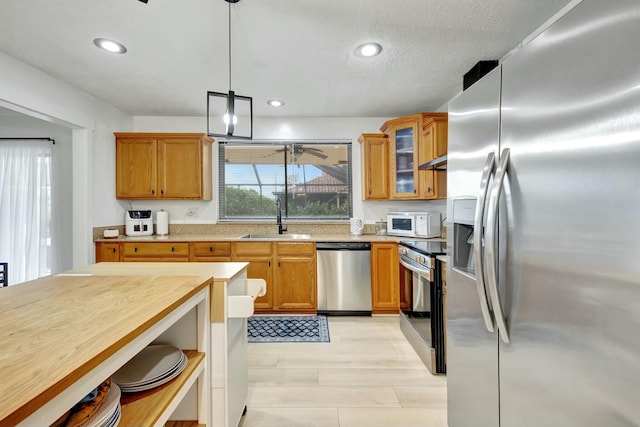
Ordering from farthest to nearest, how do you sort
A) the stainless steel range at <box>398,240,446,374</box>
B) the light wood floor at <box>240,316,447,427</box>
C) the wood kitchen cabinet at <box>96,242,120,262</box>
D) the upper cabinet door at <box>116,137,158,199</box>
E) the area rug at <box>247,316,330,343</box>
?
the upper cabinet door at <box>116,137,158,199</box> → the wood kitchen cabinet at <box>96,242,120,262</box> → the area rug at <box>247,316,330,343</box> → the stainless steel range at <box>398,240,446,374</box> → the light wood floor at <box>240,316,447,427</box>

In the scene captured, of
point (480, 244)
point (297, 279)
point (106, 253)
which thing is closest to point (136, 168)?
point (106, 253)

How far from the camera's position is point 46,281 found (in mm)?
1238

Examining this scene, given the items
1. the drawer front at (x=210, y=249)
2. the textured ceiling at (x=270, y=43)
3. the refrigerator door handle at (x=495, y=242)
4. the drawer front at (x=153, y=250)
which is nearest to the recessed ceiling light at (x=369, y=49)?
the textured ceiling at (x=270, y=43)

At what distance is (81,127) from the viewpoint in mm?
3154

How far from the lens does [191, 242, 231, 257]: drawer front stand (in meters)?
3.36

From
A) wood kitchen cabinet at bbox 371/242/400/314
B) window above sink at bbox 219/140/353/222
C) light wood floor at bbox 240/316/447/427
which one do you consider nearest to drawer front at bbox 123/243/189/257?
window above sink at bbox 219/140/353/222

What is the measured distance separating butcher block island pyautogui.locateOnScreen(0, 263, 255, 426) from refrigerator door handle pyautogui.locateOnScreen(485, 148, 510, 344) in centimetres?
99

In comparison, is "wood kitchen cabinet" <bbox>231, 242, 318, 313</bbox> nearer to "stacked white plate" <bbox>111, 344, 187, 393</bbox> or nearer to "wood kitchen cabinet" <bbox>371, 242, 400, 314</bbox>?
"wood kitchen cabinet" <bbox>371, 242, 400, 314</bbox>

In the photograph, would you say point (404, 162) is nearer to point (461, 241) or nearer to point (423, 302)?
point (423, 302)

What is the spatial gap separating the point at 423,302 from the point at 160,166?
3.44 m

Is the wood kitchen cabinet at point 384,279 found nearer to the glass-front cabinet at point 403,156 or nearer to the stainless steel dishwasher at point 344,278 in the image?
the stainless steel dishwasher at point 344,278

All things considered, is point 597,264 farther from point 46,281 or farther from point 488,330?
point 46,281

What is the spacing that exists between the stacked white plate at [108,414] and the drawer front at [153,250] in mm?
2726

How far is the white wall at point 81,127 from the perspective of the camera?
2.49 meters
